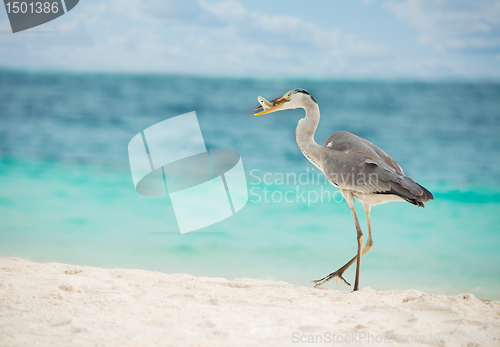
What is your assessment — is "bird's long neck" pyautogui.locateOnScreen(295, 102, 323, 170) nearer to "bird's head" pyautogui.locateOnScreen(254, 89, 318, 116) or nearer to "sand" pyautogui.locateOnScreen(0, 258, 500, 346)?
"bird's head" pyautogui.locateOnScreen(254, 89, 318, 116)

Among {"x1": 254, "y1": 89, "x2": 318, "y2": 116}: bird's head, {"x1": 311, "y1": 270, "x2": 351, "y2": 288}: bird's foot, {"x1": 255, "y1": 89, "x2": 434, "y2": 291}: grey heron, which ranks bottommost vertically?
{"x1": 311, "y1": 270, "x2": 351, "y2": 288}: bird's foot

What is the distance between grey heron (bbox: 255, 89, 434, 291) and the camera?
303cm

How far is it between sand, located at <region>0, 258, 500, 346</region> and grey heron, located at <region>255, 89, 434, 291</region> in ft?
2.07

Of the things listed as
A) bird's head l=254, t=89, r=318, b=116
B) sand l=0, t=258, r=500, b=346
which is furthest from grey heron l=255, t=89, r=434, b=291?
sand l=0, t=258, r=500, b=346

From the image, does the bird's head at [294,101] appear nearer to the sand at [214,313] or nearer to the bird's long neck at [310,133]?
the bird's long neck at [310,133]

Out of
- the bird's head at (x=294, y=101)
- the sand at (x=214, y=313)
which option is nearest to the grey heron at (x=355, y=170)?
the bird's head at (x=294, y=101)

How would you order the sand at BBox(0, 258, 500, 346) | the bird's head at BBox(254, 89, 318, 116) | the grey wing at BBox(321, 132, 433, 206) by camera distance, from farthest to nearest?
the bird's head at BBox(254, 89, 318, 116) → the grey wing at BBox(321, 132, 433, 206) → the sand at BBox(0, 258, 500, 346)

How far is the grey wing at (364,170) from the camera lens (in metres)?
2.99

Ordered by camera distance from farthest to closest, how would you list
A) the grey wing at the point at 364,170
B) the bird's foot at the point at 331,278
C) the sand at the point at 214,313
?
1. the bird's foot at the point at 331,278
2. the grey wing at the point at 364,170
3. the sand at the point at 214,313

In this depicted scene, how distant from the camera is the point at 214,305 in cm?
260

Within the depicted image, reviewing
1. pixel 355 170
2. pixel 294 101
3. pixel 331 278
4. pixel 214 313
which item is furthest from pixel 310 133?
pixel 214 313

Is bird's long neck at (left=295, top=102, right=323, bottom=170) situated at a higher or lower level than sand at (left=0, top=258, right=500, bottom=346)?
higher

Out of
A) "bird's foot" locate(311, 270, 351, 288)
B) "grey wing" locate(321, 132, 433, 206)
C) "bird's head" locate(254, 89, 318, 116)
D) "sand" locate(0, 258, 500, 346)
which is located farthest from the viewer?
"bird's head" locate(254, 89, 318, 116)

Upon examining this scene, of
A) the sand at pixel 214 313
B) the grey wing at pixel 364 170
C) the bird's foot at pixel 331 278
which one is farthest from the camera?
the bird's foot at pixel 331 278
